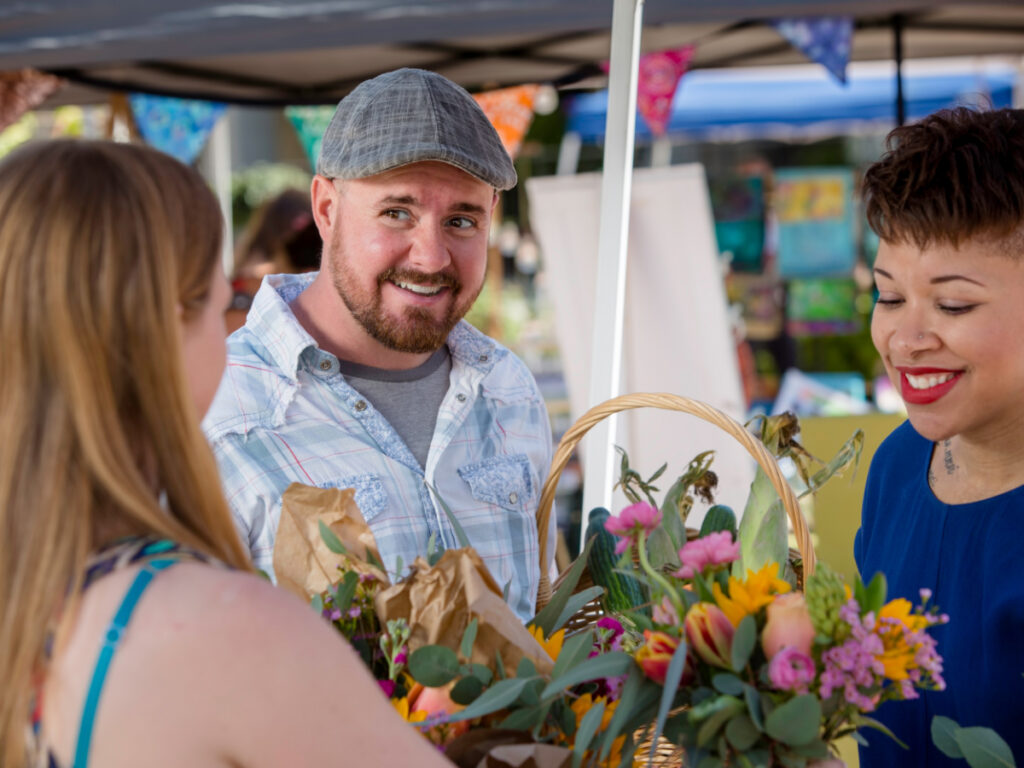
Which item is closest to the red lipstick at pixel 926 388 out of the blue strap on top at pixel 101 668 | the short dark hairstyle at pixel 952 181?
the short dark hairstyle at pixel 952 181

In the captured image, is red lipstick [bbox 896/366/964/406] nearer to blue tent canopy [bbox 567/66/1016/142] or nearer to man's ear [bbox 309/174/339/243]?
man's ear [bbox 309/174/339/243]

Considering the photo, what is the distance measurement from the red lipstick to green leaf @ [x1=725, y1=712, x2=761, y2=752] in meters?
0.58

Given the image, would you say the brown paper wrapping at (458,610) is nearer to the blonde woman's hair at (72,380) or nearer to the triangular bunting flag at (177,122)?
the blonde woman's hair at (72,380)

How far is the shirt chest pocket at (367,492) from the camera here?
1.70 m

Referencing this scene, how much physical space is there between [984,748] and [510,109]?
3816 mm

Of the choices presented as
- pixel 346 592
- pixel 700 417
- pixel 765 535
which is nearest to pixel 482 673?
pixel 346 592

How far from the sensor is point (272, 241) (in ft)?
13.3

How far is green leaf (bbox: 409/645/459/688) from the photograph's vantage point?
3.29ft

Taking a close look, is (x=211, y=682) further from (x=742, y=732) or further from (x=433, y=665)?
(x=742, y=732)

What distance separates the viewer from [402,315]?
1846 mm

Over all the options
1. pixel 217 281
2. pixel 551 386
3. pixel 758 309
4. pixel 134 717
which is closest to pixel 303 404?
pixel 217 281

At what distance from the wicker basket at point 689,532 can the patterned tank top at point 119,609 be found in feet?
1.74

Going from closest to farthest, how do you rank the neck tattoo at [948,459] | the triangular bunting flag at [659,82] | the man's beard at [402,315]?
the neck tattoo at [948,459], the man's beard at [402,315], the triangular bunting flag at [659,82]

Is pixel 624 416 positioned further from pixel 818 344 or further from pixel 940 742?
pixel 818 344
